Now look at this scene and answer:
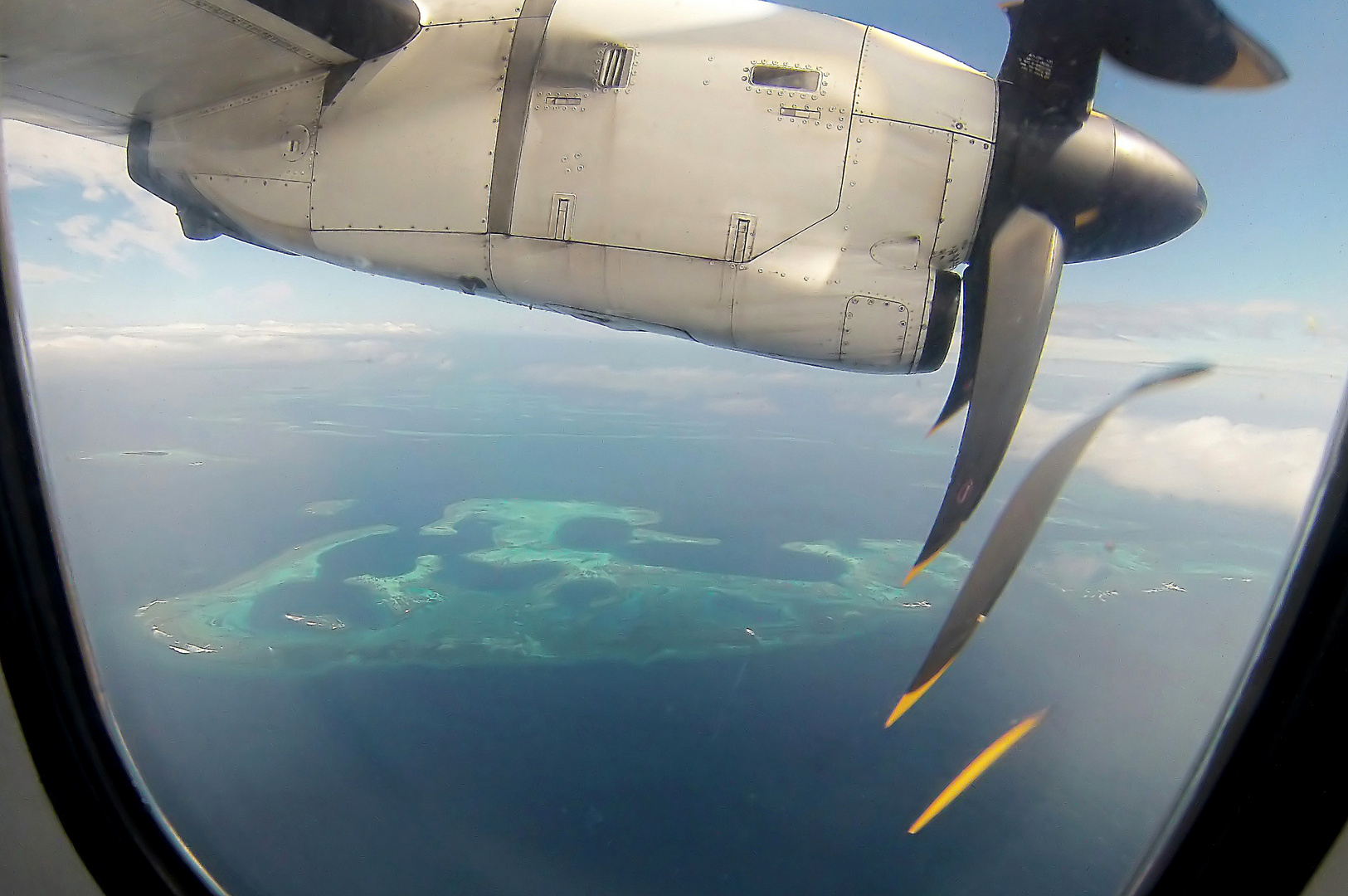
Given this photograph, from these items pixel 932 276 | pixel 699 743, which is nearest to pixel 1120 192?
pixel 932 276

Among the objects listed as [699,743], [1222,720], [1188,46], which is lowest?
[699,743]

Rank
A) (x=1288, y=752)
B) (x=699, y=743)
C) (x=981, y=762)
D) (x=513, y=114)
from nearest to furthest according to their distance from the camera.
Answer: (x=1288, y=752), (x=981, y=762), (x=513, y=114), (x=699, y=743)

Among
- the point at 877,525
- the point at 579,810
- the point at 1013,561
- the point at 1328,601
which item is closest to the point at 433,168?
the point at 1013,561

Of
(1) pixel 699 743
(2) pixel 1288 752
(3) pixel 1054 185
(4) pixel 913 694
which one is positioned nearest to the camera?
(2) pixel 1288 752

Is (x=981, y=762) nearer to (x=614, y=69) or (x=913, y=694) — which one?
(x=913, y=694)

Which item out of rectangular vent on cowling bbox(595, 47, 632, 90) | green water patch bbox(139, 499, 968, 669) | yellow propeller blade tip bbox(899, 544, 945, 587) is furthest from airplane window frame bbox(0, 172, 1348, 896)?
green water patch bbox(139, 499, 968, 669)

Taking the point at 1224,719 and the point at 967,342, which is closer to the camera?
the point at 1224,719

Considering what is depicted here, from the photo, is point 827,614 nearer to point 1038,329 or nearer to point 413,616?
point 413,616
